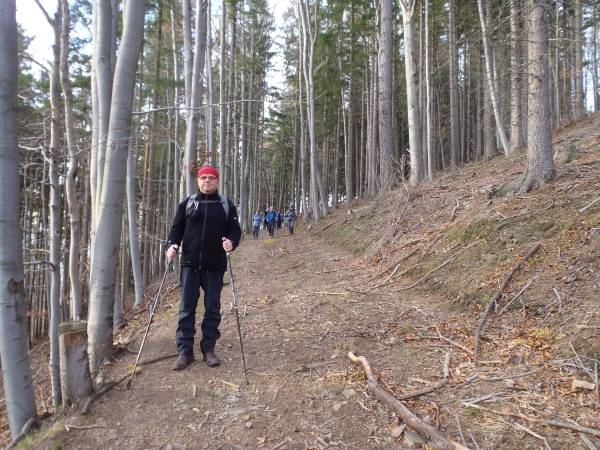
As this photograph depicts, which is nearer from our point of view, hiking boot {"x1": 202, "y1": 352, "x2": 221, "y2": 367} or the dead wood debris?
the dead wood debris

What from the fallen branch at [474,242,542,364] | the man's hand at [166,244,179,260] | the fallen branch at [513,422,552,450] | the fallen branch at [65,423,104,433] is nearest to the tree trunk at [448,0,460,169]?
the fallen branch at [474,242,542,364]

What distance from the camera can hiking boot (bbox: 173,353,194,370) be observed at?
3.81 meters

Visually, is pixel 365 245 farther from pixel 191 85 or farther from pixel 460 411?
pixel 460 411

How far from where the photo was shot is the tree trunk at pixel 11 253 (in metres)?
3.19

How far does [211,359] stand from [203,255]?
108cm

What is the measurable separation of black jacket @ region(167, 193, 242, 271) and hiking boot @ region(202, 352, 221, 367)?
2.96 feet

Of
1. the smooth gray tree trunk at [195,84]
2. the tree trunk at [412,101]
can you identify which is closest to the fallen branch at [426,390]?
the smooth gray tree trunk at [195,84]

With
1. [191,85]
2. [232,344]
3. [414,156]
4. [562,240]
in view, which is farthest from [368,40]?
[232,344]

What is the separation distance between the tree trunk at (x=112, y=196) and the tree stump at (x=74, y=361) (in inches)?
37.4

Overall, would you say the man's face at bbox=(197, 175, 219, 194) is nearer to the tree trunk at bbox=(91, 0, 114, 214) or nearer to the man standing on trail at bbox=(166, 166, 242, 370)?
the man standing on trail at bbox=(166, 166, 242, 370)

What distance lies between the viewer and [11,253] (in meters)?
3.23

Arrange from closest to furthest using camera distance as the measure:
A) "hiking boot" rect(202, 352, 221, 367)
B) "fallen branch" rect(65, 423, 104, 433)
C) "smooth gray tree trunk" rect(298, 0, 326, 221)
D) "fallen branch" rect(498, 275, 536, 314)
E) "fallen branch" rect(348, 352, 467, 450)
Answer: "fallen branch" rect(348, 352, 467, 450) → "fallen branch" rect(65, 423, 104, 433) → "hiking boot" rect(202, 352, 221, 367) → "fallen branch" rect(498, 275, 536, 314) → "smooth gray tree trunk" rect(298, 0, 326, 221)

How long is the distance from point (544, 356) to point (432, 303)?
1.84 meters

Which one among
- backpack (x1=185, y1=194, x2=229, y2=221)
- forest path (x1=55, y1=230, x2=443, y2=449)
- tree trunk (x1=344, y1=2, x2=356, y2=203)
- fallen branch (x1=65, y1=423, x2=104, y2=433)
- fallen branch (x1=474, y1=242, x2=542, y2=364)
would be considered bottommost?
fallen branch (x1=65, y1=423, x2=104, y2=433)
